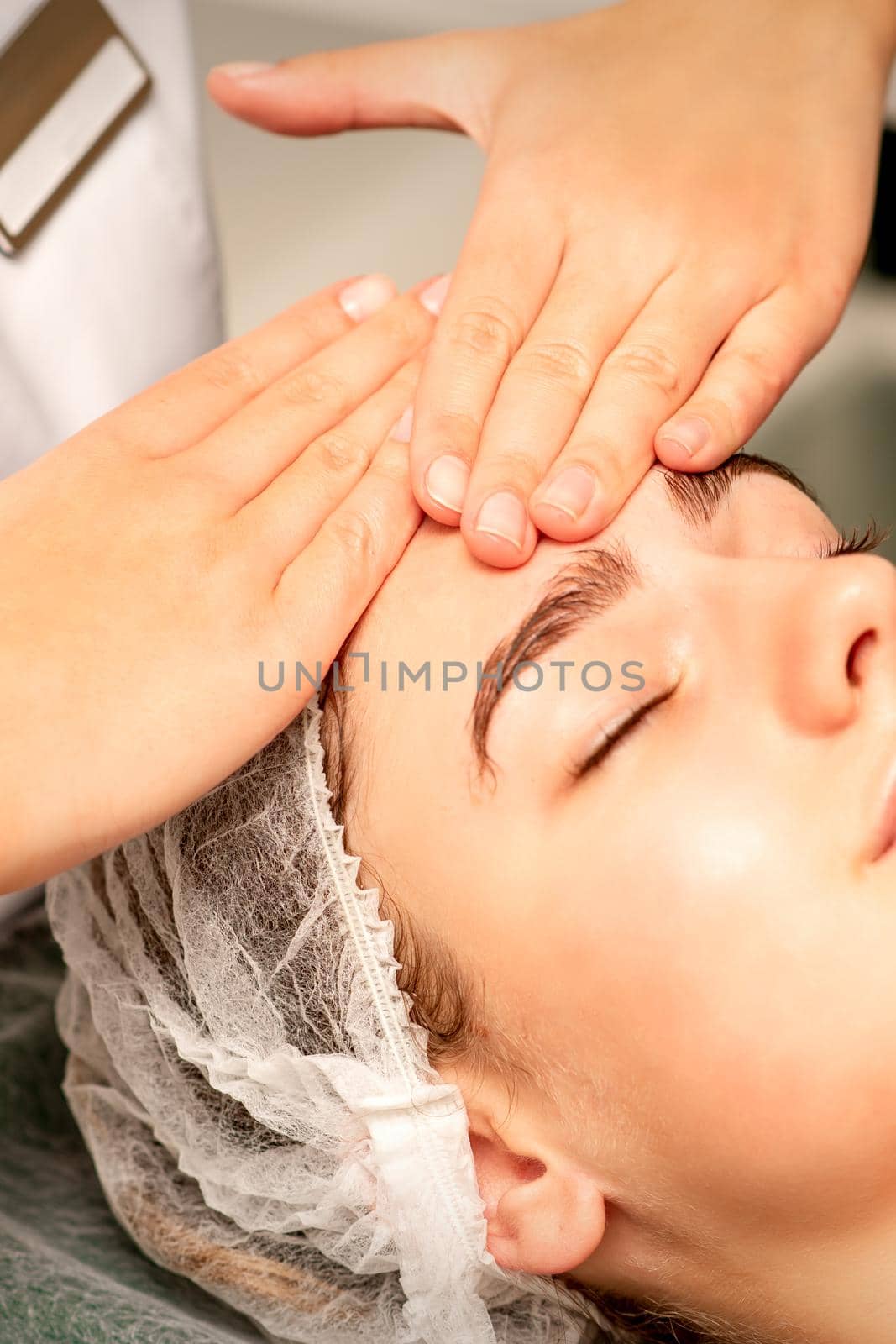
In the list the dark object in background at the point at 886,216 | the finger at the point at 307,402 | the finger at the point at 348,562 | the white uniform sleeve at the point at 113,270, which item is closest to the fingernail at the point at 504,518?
the finger at the point at 348,562

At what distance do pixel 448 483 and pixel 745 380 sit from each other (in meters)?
0.30

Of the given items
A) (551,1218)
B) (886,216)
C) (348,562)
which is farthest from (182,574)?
(886,216)

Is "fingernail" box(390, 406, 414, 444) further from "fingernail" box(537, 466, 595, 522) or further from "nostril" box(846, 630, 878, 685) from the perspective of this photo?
"nostril" box(846, 630, 878, 685)

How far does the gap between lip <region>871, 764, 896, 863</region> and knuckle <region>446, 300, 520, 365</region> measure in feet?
1.49

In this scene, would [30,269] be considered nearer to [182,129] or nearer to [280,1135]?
[182,129]

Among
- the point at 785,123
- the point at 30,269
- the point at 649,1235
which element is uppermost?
the point at 785,123

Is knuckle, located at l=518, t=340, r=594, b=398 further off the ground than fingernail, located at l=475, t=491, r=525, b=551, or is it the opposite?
knuckle, located at l=518, t=340, r=594, b=398

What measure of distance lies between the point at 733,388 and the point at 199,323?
27.7 inches

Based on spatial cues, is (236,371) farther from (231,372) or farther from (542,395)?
(542,395)

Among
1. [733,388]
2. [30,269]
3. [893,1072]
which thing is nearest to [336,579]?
[733,388]

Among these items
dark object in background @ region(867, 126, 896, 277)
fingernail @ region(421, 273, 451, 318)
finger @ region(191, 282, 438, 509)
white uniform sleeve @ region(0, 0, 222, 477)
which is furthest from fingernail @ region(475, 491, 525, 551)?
dark object in background @ region(867, 126, 896, 277)

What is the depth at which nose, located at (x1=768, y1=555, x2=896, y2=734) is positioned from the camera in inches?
30.2

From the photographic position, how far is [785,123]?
→ 46.3 inches

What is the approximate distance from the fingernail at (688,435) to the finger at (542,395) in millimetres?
75
